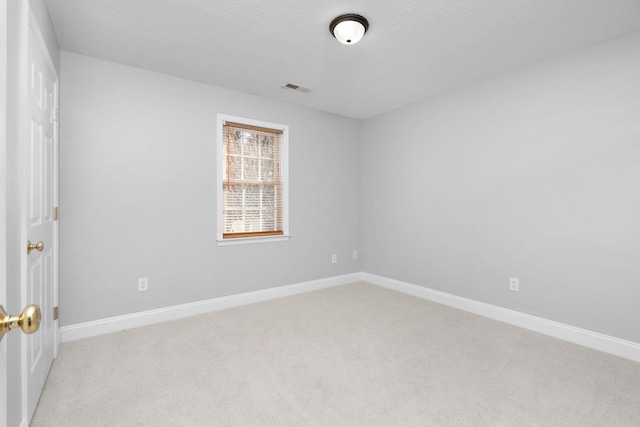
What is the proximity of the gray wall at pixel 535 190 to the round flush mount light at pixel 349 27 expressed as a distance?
1.71m

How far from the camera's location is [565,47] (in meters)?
2.60

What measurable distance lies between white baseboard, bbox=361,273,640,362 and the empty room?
0.02 m

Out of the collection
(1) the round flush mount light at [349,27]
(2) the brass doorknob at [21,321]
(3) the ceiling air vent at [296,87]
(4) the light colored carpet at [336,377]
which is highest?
(3) the ceiling air vent at [296,87]

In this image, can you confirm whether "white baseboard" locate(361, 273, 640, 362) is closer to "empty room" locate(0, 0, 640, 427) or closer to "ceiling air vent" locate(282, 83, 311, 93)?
"empty room" locate(0, 0, 640, 427)

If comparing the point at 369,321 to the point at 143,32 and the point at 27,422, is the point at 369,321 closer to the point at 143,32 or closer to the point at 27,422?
the point at 27,422

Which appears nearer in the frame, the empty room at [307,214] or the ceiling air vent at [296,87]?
the empty room at [307,214]

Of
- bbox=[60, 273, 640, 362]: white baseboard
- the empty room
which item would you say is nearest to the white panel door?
the empty room

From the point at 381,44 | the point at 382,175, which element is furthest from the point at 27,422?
the point at 382,175

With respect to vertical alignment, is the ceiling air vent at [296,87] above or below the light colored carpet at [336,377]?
above

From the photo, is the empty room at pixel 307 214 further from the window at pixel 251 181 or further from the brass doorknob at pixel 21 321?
the brass doorknob at pixel 21 321

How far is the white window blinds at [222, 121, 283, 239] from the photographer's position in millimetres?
3572

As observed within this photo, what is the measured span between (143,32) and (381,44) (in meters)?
1.85

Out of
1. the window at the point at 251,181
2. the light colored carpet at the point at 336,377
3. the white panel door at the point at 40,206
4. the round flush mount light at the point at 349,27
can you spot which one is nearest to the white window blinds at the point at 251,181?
the window at the point at 251,181

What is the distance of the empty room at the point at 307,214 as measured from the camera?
183 cm
